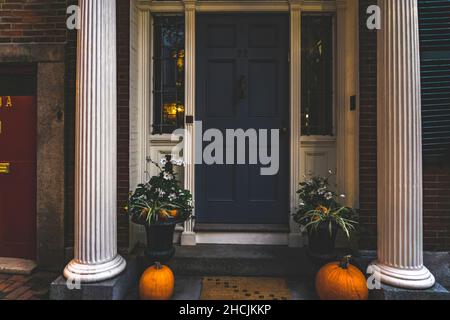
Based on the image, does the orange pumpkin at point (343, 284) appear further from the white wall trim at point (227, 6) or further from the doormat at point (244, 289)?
the white wall trim at point (227, 6)

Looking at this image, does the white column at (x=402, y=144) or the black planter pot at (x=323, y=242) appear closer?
the white column at (x=402, y=144)

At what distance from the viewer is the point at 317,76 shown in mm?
4172

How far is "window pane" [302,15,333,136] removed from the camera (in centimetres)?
416

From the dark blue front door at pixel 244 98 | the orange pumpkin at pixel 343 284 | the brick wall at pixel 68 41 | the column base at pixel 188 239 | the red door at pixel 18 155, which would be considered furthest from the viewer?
the dark blue front door at pixel 244 98

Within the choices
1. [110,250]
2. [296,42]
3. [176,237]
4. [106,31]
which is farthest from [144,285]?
[296,42]

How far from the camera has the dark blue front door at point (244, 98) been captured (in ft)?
13.6

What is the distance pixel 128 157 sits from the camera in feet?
12.2

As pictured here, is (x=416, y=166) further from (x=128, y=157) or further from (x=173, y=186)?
(x=128, y=157)

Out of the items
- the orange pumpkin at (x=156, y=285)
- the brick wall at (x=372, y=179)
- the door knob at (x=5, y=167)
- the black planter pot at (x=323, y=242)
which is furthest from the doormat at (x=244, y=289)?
the door knob at (x=5, y=167)

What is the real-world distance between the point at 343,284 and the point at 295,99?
7.11ft

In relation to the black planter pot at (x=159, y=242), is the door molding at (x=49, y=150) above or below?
above

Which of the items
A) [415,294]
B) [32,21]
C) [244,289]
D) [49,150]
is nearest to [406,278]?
[415,294]

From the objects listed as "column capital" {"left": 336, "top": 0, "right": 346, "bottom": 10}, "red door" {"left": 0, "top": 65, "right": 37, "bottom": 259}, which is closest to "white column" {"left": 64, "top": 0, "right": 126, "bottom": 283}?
"red door" {"left": 0, "top": 65, "right": 37, "bottom": 259}

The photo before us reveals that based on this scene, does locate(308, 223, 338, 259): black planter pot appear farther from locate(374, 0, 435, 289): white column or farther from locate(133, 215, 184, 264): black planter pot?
locate(133, 215, 184, 264): black planter pot
